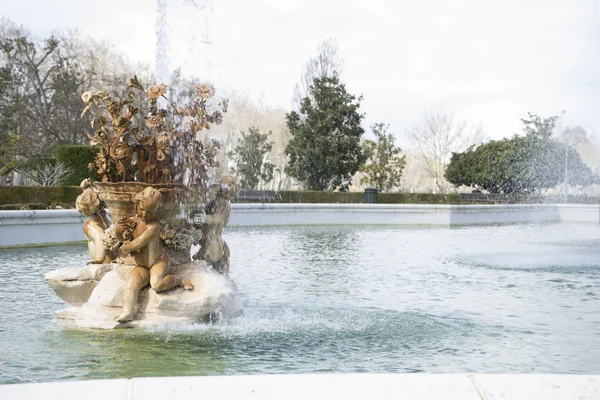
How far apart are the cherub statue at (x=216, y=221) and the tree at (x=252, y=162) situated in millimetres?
22914

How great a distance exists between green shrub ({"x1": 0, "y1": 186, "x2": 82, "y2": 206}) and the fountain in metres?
9.11

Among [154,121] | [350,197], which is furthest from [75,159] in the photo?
[154,121]

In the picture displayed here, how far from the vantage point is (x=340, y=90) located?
27547 mm

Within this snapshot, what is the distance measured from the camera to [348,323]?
579 centimetres

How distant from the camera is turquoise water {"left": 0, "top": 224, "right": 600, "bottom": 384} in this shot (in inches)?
176

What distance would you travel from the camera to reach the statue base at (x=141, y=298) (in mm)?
5344

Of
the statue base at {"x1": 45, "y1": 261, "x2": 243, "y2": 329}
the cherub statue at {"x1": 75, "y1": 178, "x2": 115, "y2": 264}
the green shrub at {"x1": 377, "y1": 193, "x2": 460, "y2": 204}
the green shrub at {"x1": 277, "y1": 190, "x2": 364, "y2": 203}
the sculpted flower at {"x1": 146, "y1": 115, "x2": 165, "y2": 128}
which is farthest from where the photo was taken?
the green shrub at {"x1": 377, "y1": 193, "x2": 460, "y2": 204}

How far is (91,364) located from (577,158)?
28.5 metres

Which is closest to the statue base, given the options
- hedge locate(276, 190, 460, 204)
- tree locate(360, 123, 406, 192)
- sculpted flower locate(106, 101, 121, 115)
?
sculpted flower locate(106, 101, 121, 115)

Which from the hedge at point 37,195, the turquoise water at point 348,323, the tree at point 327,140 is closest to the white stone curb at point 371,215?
the turquoise water at point 348,323

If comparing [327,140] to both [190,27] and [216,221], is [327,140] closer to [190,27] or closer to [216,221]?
[190,27]

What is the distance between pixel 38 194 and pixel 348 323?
10.5 m

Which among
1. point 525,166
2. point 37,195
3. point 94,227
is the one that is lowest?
point 94,227

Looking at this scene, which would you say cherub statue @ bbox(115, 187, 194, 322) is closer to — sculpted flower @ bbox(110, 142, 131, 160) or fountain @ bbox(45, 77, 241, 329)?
fountain @ bbox(45, 77, 241, 329)
